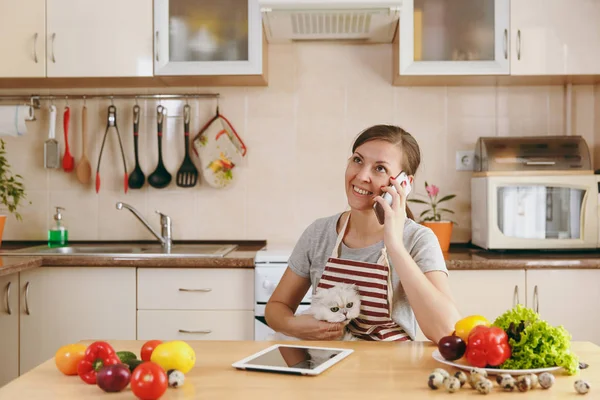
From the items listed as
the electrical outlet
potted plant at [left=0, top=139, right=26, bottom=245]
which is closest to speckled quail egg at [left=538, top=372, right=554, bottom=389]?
the electrical outlet

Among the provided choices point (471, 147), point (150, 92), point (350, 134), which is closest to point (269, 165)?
point (350, 134)

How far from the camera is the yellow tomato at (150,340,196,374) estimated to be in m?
1.21

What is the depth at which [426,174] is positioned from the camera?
3.38 meters

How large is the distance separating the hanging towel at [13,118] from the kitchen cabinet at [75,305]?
874 millimetres

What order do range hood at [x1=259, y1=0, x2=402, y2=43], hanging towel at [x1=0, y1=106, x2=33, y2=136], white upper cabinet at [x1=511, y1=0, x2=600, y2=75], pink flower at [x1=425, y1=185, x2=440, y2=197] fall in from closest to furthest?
range hood at [x1=259, y1=0, x2=402, y2=43]
white upper cabinet at [x1=511, y1=0, x2=600, y2=75]
pink flower at [x1=425, y1=185, x2=440, y2=197]
hanging towel at [x1=0, y1=106, x2=33, y2=136]

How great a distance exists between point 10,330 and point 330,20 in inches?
74.9

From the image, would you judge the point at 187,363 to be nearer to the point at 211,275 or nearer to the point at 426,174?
the point at 211,275

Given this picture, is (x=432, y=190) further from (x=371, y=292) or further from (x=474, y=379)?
(x=474, y=379)

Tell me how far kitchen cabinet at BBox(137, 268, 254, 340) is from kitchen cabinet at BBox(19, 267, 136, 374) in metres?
0.07

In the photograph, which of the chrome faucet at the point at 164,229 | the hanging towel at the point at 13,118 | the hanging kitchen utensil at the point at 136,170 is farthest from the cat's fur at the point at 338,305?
the hanging towel at the point at 13,118

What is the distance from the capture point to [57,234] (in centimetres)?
329

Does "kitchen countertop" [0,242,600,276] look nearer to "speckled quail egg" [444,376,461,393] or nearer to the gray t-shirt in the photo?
the gray t-shirt

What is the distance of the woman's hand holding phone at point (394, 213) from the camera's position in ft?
5.73

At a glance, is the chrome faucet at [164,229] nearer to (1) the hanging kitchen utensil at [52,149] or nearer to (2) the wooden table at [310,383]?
(1) the hanging kitchen utensil at [52,149]
